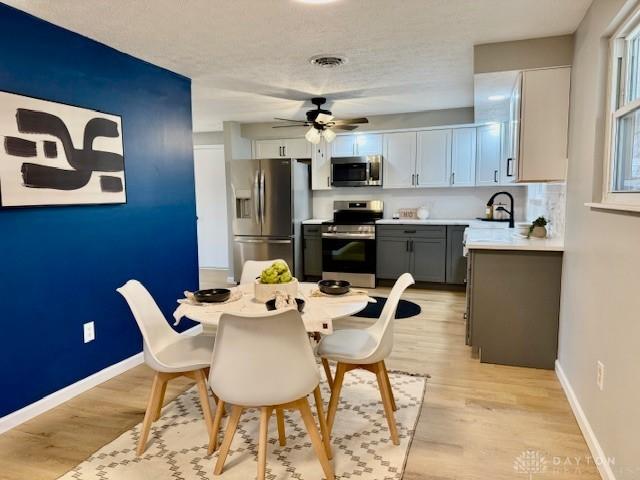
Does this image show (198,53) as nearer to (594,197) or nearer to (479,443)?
(594,197)

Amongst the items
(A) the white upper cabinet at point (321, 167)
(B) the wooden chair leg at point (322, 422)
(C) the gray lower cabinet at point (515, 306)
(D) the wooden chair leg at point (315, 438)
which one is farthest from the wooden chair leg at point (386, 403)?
(A) the white upper cabinet at point (321, 167)

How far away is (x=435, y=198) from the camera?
19.4 ft

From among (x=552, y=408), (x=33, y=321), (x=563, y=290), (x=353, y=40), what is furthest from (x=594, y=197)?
(x=33, y=321)

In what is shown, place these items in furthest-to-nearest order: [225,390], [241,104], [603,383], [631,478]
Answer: [241,104] < [603,383] < [225,390] < [631,478]

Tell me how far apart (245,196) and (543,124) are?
12.4 feet

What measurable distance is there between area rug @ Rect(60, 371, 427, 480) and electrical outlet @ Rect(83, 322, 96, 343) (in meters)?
0.74

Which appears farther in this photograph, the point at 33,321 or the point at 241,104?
the point at 241,104

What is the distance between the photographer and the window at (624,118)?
188 cm

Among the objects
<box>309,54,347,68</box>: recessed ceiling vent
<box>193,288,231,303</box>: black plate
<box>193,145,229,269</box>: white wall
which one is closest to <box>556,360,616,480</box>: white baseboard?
<box>193,288,231,303</box>: black plate

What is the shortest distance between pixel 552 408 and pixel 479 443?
0.66 meters

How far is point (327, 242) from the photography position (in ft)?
19.0

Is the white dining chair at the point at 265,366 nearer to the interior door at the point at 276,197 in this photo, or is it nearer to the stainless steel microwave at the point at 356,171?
the interior door at the point at 276,197

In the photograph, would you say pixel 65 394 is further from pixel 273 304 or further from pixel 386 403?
pixel 386 403

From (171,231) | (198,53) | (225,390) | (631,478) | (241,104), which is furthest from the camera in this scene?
(241,104)
